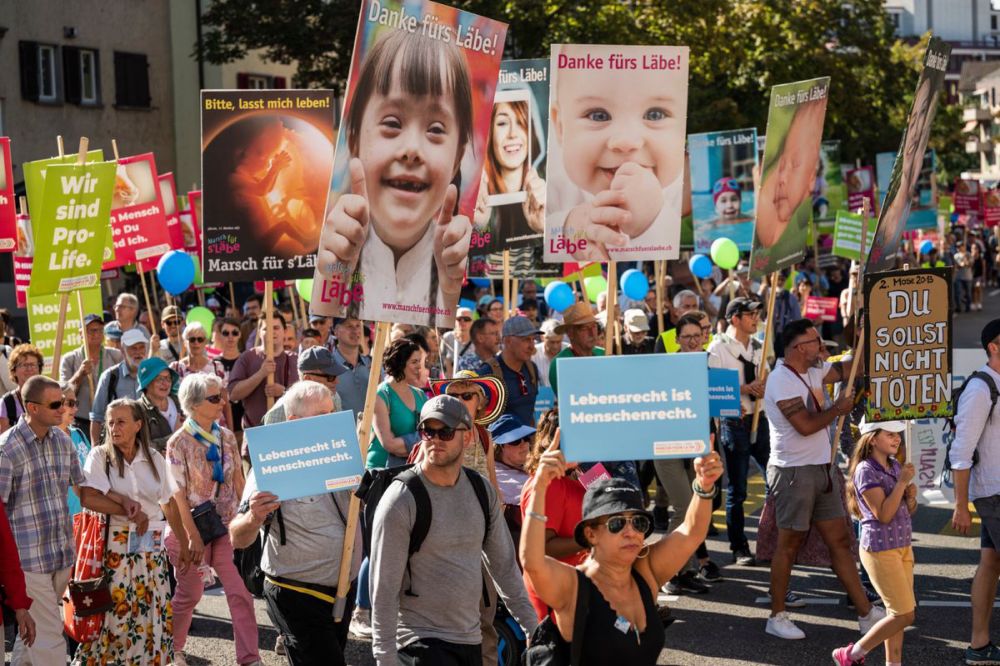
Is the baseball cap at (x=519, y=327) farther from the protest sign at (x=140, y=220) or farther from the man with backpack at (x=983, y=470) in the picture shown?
the protest sign at (x=140, y=220)

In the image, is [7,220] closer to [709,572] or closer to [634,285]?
[709,572]

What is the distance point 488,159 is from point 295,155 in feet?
8.17

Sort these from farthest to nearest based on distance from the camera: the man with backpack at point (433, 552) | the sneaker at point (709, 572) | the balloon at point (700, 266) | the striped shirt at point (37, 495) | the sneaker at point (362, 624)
A: the balloon at point (700, 266), the sneaker at point (709, 572), the sneaker at point (362, 624), the striped shirt at point (37, 495), the man with backpack at point (433, 552)

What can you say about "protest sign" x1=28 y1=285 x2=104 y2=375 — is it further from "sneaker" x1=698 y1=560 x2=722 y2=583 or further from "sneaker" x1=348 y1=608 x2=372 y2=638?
"sneaker" x1=698 y1=560 x2=722 y2=583

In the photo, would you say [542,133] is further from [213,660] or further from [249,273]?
[213,660]

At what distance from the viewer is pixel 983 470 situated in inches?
331

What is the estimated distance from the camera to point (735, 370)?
1068cm

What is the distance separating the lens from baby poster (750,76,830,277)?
1152 cm

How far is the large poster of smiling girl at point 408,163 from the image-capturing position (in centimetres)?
782

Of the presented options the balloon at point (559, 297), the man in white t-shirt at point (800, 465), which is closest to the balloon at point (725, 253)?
the balloon at point (559, 297)

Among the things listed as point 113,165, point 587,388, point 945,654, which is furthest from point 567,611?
point 113,165

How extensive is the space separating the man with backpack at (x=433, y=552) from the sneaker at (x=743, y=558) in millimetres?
5463

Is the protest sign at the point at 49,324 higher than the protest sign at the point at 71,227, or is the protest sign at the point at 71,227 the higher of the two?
the protest sign at the point at 71,227

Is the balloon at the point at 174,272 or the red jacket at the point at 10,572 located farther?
the balloon at the point at 174,272
